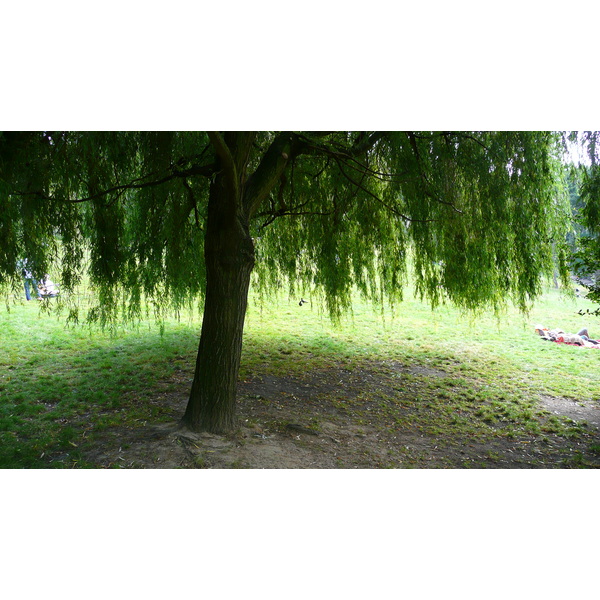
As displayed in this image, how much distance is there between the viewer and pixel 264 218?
158 inches

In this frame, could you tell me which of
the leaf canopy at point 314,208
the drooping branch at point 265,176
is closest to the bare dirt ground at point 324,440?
the leaf canopy at point 314,208

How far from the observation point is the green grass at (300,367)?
10.5 ft

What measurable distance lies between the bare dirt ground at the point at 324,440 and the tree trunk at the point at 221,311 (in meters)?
0.15

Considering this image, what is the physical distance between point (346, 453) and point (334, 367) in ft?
5.80

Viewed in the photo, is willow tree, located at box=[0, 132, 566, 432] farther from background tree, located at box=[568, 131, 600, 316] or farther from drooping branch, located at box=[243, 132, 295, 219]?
background tree, located at box=[568, 131, 600, 316]

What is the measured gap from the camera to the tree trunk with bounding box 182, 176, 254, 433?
274cm

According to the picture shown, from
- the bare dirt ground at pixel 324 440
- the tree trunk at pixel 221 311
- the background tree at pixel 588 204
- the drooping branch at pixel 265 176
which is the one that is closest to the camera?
the bare dirt ground at pixel 324 440

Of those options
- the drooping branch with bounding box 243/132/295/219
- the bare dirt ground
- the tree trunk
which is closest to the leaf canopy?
the drooping branch with bounding box 243/132/295/219

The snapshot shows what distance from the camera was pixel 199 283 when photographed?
4.01 meters

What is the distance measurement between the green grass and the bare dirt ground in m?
0.09

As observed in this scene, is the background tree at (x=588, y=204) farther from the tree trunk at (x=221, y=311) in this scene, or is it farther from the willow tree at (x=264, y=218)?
the tree trunk at (x=221, y=311)
